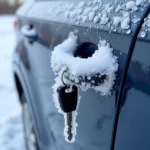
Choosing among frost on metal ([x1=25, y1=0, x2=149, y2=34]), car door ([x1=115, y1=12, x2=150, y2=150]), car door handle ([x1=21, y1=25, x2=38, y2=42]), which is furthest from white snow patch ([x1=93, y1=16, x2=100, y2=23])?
car door handle ([x1=21, y1=25, x2=38, y2=42])

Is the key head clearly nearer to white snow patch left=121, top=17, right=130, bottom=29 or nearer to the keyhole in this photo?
the keyhole

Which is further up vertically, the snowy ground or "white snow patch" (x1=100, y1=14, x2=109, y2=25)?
"white snow patch" (x1=100, y1=14, x2=109, y2=25)

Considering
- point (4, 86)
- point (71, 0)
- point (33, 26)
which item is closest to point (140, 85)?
point (71, 0)

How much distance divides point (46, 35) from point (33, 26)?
1.35 ft

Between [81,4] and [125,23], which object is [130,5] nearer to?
Result: [125,23]

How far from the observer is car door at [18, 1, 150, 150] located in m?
1.18

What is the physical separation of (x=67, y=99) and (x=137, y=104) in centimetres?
33

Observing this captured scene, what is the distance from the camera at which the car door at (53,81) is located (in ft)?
3.88

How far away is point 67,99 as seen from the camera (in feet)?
4.18

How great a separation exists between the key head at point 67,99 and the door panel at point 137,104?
9.6 inches

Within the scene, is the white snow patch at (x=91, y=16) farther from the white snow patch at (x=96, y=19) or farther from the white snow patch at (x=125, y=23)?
the white snow patch at (x=125, y=23)

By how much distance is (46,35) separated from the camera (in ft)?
6.45

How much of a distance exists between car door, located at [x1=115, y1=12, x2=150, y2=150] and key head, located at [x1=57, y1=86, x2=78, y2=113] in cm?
24

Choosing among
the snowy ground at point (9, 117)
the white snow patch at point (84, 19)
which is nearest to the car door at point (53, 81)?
the white snow patch at point (84, 19)
